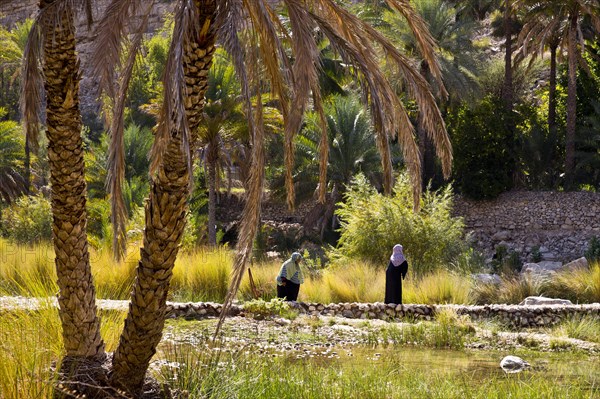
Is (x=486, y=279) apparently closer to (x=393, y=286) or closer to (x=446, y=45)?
(x=393, y=286)

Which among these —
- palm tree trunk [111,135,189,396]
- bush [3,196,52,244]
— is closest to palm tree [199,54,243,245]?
bush [3,196,52,244]

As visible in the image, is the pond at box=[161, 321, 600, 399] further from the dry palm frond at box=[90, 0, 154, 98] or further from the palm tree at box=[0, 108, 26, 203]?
the palm tree at box=[0, 108, 26, 203]

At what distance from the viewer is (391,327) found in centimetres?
1336

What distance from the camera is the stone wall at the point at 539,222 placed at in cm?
3416

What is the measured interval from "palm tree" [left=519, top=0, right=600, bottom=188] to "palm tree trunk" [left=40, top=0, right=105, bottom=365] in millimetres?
28845

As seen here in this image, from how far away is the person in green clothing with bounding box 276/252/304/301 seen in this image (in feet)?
52.0

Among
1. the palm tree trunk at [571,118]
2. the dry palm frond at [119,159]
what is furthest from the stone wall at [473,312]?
the palm tree trunk at [571,118]

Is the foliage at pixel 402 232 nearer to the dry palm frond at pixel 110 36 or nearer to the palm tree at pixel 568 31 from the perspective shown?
the palm tree at pixel 568 31

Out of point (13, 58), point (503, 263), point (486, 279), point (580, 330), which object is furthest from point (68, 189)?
point (13, 58)

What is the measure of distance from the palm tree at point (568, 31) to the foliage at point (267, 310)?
73.1 feet

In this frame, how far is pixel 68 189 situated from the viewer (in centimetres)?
727

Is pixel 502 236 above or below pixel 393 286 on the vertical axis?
below

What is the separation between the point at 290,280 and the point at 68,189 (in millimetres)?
9008

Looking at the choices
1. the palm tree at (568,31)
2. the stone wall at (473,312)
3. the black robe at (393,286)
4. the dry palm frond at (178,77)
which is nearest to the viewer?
the dry palm frond at (178,77)
